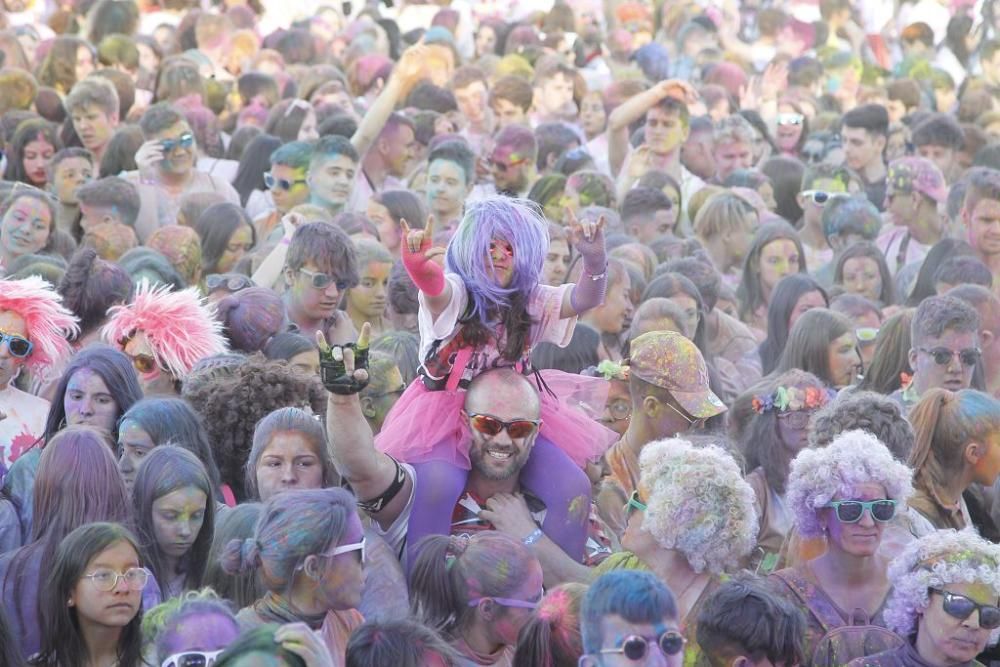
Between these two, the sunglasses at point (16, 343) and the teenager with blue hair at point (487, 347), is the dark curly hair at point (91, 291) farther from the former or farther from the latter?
the teenager with blue hair at point (487, 347)

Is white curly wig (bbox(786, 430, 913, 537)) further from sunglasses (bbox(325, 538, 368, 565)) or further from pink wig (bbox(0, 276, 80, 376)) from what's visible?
pink wig (bbox(0, 276, 80, 376))

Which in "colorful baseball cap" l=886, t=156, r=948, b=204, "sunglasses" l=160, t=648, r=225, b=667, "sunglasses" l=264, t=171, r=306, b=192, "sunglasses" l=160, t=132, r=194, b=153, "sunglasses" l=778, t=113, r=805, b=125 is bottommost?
"sunglasses" l=778, t=113, r=805, b=125

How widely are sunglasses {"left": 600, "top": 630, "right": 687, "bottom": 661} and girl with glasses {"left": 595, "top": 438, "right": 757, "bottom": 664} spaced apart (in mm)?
736

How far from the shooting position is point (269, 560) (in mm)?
4875

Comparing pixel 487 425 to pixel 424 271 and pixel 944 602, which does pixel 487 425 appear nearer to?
pixel 424 271

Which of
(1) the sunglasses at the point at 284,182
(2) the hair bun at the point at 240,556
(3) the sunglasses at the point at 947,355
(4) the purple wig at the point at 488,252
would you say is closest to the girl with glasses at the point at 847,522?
(4) the purple wig at the point at 488,252

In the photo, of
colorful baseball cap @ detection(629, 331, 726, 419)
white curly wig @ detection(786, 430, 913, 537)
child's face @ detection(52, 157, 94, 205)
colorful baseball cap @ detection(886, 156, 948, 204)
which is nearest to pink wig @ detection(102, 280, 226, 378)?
colorful baseball cap @ detection(629, 331, 726, 419)

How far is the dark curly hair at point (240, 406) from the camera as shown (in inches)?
253

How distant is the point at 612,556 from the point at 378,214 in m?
4.74

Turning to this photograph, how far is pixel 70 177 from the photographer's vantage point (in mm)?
10438

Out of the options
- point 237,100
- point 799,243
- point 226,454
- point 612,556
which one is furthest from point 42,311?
point 237,100

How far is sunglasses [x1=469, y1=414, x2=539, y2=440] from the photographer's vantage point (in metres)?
5.65

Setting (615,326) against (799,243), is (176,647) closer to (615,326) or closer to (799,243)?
(615,326)

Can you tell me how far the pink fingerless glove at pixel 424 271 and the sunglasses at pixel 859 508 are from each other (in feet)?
4.29
